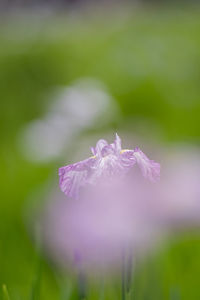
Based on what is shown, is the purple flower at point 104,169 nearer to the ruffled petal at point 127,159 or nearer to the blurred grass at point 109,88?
the ruffled petal at point 127,159

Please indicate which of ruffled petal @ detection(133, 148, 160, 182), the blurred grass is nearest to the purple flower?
ruffled petal @ detection(133, 148, 160, 182)

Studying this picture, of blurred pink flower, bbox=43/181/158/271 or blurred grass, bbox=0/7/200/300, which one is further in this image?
blurred grass, bbox=0/7/200/300

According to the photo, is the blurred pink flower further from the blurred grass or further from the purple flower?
the blurred grass

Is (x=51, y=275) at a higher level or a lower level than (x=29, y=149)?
lower

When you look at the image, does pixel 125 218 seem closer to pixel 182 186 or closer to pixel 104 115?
pixel 182 186

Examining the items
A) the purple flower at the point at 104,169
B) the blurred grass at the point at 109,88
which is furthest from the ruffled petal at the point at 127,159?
the blurred grass at the point at 109,88

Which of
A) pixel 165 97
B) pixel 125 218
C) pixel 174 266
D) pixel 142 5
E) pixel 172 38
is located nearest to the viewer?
pixel 125 218

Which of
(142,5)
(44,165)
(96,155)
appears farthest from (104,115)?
(142,5)
